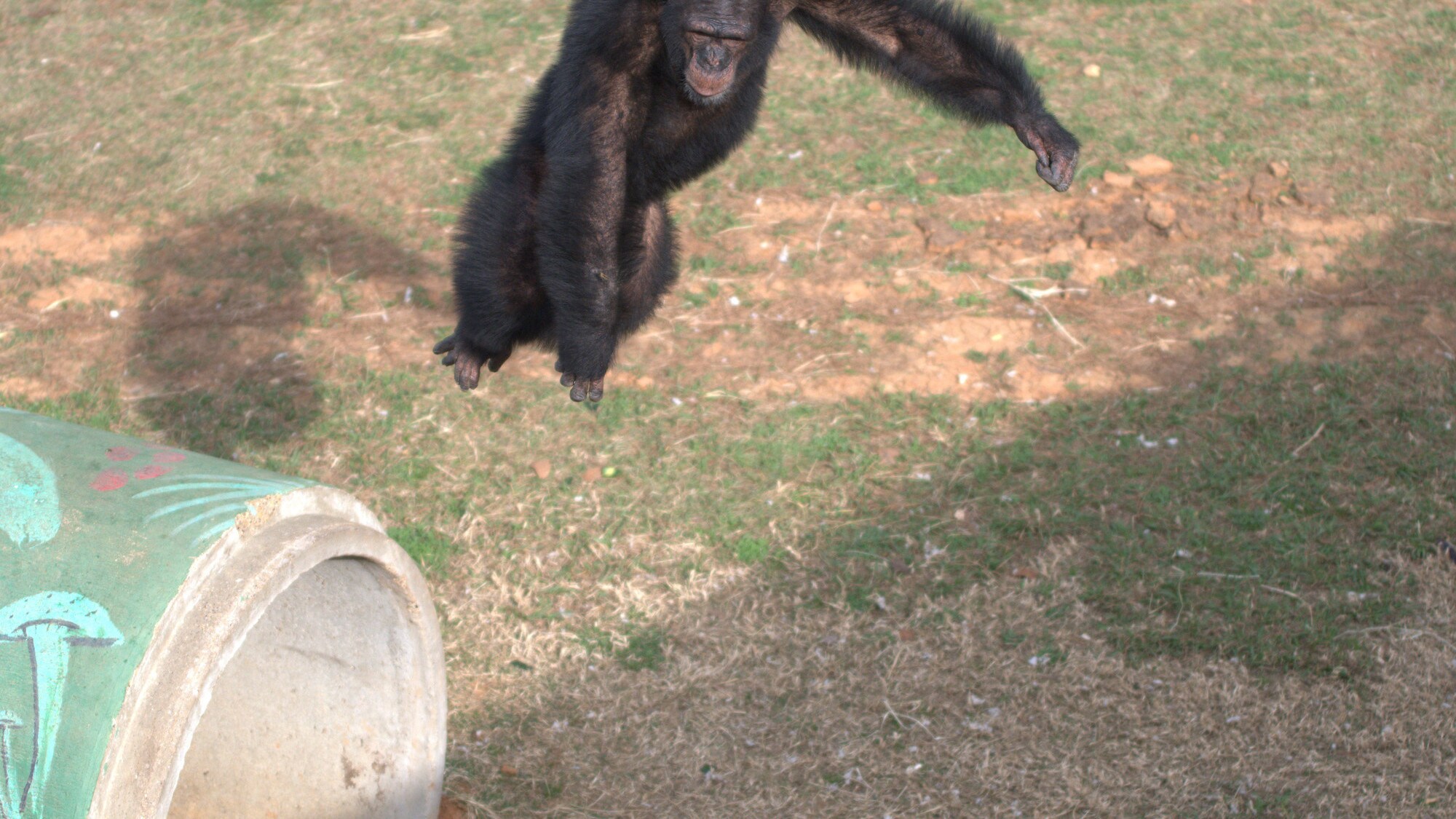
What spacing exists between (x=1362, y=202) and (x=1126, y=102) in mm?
1673

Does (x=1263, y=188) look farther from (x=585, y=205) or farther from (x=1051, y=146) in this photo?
(x=585, y=205)

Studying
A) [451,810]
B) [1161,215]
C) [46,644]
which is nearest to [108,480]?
[46,644]

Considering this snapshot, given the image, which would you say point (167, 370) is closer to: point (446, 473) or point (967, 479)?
point (446, 473)

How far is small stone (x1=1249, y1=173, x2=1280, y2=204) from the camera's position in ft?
25.0

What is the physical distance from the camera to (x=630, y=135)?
13.6ft

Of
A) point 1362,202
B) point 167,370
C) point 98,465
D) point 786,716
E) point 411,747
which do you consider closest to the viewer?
point 98,465

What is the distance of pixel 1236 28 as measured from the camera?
9.24 metres

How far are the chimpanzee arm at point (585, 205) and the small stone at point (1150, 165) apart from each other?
15.6ft

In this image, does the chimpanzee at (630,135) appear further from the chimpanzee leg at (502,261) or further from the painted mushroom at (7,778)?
A: the painted mushroom at (7,778)

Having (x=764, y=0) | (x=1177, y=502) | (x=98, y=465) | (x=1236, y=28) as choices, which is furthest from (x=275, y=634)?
(x=1236, y=28)

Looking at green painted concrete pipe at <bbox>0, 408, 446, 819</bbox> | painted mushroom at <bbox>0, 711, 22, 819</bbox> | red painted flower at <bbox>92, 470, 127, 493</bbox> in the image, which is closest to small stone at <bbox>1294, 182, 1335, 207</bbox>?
green painted concrete pipe at <bbox>0, 408, 446, 819</bbox>

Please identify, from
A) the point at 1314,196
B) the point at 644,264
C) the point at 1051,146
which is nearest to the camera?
the point at 1051,146

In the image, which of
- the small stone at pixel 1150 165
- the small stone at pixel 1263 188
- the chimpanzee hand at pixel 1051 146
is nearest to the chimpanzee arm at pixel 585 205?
the chimpanzee hand at pixel 1051 146

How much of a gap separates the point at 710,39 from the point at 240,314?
177 inches
